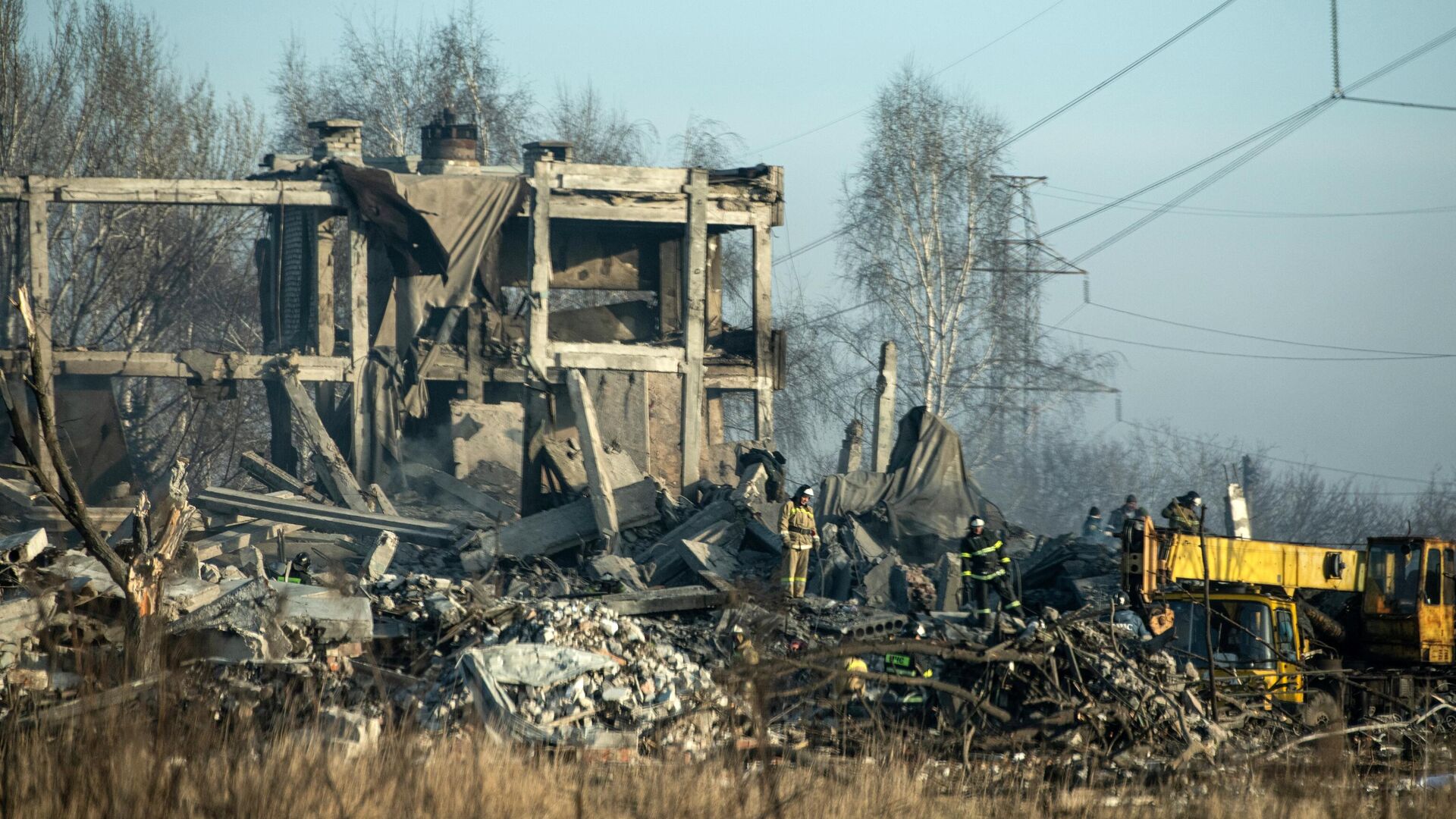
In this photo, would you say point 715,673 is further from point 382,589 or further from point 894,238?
point 894,238

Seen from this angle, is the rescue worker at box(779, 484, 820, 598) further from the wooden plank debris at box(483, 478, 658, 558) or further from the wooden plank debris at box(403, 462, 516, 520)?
the wooden plank debris at box(403, 462, 516, 520)

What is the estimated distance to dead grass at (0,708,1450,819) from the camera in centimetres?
604

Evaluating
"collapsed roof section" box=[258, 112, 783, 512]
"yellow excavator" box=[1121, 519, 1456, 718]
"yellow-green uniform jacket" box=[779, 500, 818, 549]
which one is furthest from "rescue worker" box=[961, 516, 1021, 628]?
"collapsed roof section" box=[258, 112, 783, 512]

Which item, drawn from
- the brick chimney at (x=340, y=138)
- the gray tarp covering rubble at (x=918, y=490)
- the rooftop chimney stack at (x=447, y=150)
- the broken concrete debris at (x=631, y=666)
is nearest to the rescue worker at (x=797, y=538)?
the broken concrete debris at (x=631, y=666)

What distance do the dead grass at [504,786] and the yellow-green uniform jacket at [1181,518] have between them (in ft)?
14.4

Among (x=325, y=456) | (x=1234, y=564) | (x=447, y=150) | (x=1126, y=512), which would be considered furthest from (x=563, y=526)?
(x=447, y=150)

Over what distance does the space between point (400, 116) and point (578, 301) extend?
7.14 meters

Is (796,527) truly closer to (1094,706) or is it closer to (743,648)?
(743,648)

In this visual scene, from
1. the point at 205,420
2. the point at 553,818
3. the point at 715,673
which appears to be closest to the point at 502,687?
the point at 715,673

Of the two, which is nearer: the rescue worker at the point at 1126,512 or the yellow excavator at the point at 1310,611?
the yellow excavator at the point at 1310,611

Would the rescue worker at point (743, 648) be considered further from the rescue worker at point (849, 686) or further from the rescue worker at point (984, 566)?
the rescue worker at point (984, 566)

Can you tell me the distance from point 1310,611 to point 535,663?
6619mm

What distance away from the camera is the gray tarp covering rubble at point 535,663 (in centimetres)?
853

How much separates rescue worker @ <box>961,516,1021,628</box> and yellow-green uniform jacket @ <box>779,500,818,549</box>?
1670 millimetres
